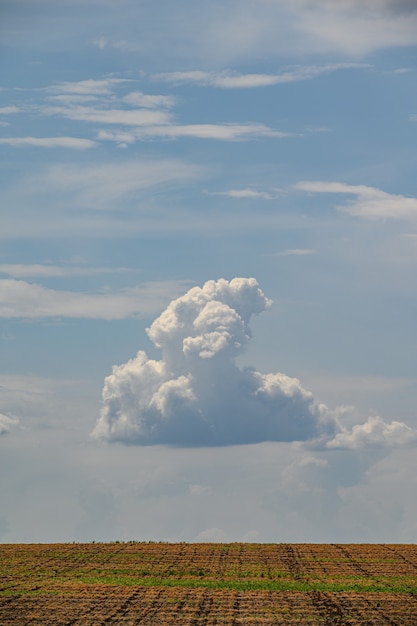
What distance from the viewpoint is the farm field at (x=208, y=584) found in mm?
47312

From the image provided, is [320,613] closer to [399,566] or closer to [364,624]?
[364,624]

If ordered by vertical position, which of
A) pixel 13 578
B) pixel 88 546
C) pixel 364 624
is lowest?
pixel 364 624

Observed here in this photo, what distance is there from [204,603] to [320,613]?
650cm

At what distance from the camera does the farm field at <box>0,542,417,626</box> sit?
4731 cm

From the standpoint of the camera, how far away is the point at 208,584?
2210 inches

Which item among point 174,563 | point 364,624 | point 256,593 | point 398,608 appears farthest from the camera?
point 174,563

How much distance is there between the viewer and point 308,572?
6197 cm

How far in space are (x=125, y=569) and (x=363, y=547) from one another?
22.5 meters

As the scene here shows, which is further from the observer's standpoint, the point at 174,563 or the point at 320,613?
the point at 174,563

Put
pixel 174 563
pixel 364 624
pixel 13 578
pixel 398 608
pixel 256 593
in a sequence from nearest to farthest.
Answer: pixel 364 624
pixel 398 608
pixel 256 593
pixel 13 578
pixel 174 563

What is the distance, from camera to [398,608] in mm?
49969

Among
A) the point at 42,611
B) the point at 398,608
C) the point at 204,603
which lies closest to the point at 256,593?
the point at 204,603

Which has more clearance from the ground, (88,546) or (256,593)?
(88,546)

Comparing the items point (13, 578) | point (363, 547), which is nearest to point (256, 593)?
point (13, 578)
